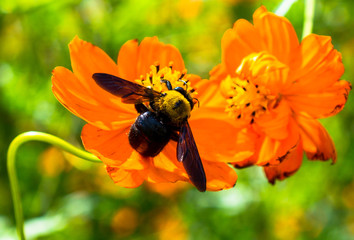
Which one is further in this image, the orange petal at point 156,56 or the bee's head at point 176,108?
the orange petal at point 156,56

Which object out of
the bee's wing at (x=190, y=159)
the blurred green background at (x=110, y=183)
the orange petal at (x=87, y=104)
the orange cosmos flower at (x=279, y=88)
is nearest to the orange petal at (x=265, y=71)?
the orange cosmos flower at (x=279, y=88)

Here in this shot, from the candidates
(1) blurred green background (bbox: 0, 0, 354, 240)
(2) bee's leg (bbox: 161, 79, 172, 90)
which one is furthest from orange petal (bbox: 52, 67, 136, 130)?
(1) blurred green background (bbox: 0, 0, 354, 240)

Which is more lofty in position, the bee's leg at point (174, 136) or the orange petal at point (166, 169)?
the bee's leg at point (174, 136)

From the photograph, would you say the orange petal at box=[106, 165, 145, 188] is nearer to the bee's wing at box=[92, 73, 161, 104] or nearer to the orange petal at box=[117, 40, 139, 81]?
the bee's wing at box=[92, 73, 161, 104]

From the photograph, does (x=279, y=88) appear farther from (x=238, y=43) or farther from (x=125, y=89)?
(x=125, y=89)

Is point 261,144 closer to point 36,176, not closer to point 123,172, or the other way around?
point 123,172

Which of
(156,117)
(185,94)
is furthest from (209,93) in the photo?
(156,117)

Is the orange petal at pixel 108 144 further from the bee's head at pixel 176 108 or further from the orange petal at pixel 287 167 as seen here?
the orange petal at pixel 287 167
